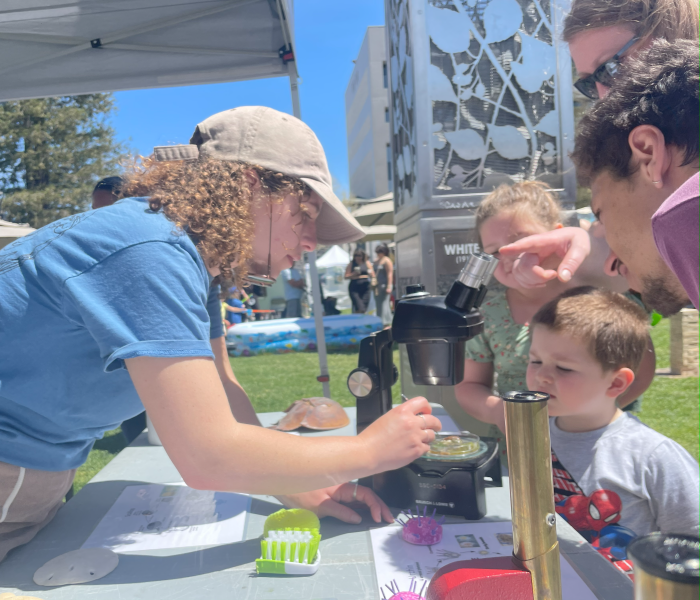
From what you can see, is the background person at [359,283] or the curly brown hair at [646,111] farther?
the background person at [359,283]

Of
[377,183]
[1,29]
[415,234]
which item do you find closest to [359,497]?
[415,234]

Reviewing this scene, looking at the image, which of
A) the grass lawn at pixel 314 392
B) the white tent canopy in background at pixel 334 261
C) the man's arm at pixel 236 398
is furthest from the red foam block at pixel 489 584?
the white tent canopy in background at pixel 334 261

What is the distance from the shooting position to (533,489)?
70 cm

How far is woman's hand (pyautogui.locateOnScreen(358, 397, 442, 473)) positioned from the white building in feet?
80.5

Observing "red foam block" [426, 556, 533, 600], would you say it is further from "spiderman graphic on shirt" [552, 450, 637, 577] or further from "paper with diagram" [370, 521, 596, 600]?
"spiderman graphic on shirt" [552, 450, 637, 577]

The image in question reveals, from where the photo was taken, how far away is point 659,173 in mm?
861

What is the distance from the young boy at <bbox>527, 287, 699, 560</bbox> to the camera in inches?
53.6

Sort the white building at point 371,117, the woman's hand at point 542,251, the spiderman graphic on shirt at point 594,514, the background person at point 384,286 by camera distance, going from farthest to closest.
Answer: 1. the white building at point 371,117
2. the background person at point 384,286
3. the woman's hand at point 542,251
4. the spiderman graphic on shirt at point 594,514

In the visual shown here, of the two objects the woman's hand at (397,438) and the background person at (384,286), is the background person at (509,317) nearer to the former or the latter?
the woman's hand at (397,438)

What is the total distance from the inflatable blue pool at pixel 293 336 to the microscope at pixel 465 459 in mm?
7453

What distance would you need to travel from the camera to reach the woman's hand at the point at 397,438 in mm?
1076

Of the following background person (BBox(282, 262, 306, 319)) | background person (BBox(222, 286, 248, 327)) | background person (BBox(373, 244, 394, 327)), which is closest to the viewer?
background person (BBox(373, 244, 394, 327))

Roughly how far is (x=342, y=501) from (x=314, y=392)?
15.1 ft

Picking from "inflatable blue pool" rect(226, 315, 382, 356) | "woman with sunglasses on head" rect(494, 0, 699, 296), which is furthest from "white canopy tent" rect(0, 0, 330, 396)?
"inflatable blue pool" rect(226, 315, 382, 356)
